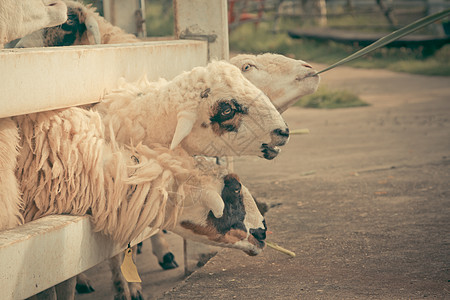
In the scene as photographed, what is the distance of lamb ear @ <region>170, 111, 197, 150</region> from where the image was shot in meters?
2.64

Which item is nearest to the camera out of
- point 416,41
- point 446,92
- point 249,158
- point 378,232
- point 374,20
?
point 378,232

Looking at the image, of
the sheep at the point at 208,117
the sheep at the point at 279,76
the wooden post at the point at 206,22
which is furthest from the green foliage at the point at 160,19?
the sheep at the point at 208,117

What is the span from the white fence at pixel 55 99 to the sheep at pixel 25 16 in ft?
0.70

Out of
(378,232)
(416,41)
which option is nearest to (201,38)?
(378,232)

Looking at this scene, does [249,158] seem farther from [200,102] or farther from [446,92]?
[446,92]

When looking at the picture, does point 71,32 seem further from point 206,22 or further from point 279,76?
point 279,76

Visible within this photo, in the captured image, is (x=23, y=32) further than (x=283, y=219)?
No

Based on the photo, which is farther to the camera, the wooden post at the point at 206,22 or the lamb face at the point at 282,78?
the wooden post at the point at 206,22

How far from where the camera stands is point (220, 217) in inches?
108

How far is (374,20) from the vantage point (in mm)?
18203

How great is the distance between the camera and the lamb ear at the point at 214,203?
8.80 ft

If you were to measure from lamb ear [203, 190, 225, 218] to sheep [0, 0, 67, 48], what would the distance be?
3.50 feet

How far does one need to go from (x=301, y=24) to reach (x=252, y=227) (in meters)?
16.8

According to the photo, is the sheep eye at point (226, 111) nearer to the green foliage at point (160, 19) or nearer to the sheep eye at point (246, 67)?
the sheep eye at point (246, 67)
